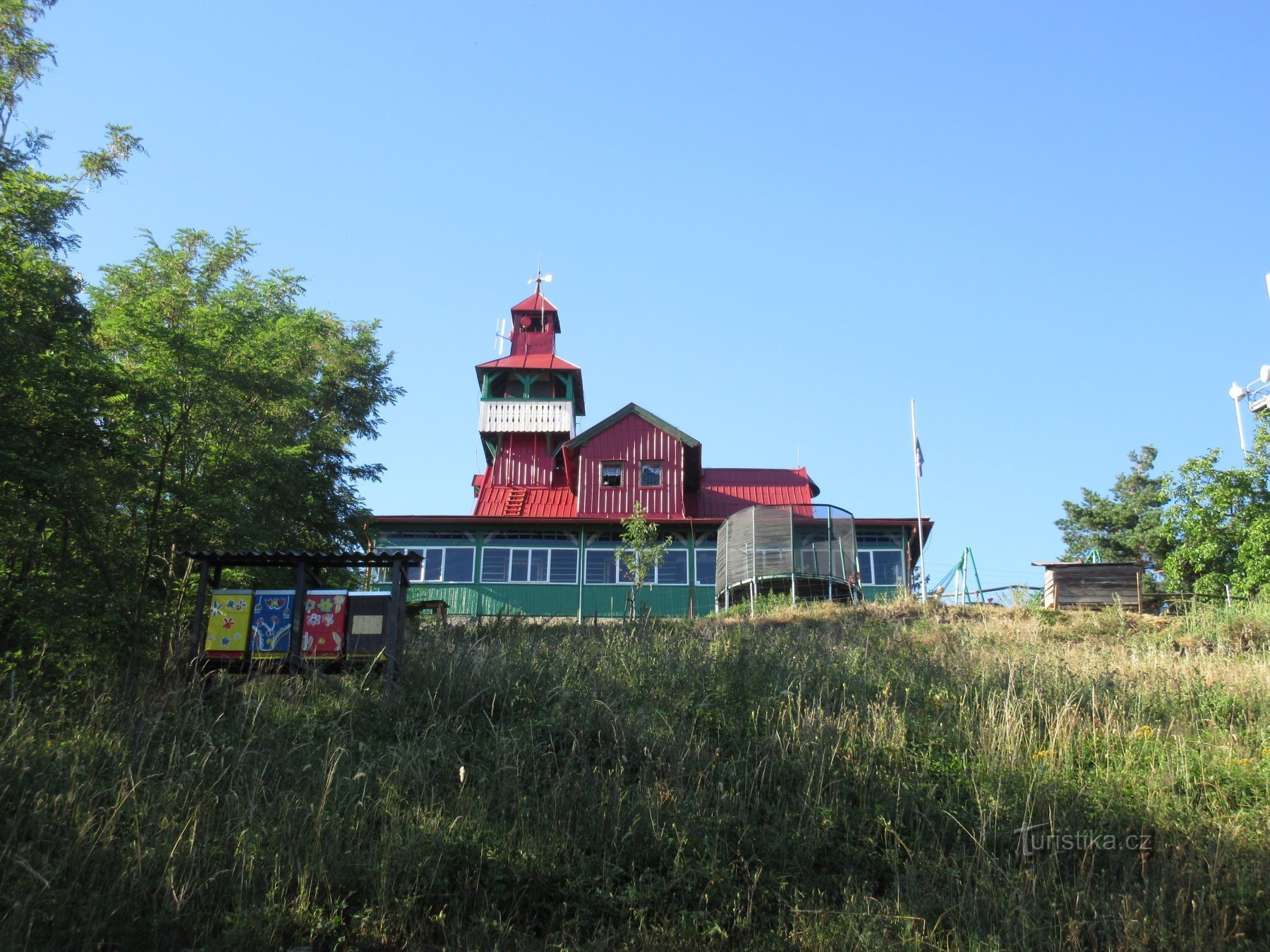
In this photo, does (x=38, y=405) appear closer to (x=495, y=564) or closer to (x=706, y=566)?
(x=495, y=564)

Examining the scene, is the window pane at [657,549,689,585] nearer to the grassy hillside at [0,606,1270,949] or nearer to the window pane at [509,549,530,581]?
the window pane at [509,549,530,581]

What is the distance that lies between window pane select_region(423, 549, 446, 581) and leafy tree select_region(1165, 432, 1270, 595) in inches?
845

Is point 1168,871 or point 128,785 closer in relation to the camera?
point 1168,871

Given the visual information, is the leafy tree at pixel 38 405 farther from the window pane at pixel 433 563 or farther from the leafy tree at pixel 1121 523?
the leafy tree at pixel 1121 523

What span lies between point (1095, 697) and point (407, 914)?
7240 mm

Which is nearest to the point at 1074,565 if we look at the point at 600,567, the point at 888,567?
the point at 888,567

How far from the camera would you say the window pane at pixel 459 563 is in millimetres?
29859

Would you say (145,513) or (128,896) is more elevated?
(145,513)

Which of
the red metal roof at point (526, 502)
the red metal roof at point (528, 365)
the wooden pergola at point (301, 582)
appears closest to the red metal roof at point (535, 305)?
the red metal roof at point (528, 365)

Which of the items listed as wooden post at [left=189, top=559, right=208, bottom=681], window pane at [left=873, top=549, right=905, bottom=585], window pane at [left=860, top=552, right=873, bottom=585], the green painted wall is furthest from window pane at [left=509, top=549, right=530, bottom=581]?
wooden post at [left=189, top=559, right=208, bottom=681]

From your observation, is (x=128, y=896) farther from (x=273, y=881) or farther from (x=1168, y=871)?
(x=1168, y=871)

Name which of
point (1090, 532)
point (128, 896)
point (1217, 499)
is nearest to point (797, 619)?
point (128, 896)

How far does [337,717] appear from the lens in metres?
9.42

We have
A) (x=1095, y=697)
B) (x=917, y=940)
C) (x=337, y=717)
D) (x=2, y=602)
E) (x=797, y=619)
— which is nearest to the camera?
(x=917, y=940)
